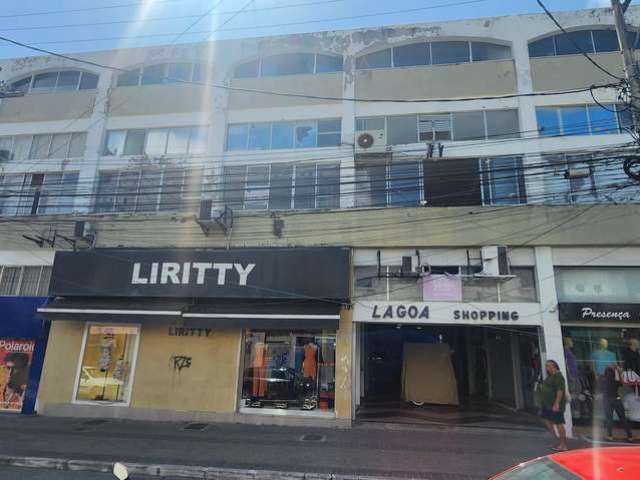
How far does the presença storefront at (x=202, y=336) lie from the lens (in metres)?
11.3

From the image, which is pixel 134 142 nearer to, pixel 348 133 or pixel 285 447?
pixel 348 133

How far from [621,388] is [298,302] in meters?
8.61

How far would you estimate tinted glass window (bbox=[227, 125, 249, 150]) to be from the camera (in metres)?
14.0

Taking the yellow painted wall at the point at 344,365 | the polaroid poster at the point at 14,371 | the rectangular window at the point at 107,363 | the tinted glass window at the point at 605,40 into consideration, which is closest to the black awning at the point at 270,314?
the yellow painted wall at the point at 344,365

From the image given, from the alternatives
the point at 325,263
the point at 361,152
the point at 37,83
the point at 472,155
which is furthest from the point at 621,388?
the point at 37,83

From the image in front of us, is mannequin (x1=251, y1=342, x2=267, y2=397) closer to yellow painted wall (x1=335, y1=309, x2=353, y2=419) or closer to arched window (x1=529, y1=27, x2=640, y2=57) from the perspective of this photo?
yellow painted wall (x1=335, y1=309, x2=353, y2=419)

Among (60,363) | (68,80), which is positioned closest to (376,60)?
(68,80)

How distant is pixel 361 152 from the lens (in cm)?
1294

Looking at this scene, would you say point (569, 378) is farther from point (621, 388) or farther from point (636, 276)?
point (636, 276)

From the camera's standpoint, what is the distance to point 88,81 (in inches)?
625

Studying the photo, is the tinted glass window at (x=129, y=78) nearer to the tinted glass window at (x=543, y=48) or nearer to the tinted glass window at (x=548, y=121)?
the tinted glass window at (x=543, y=48)

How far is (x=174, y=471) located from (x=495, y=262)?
29.3 feet

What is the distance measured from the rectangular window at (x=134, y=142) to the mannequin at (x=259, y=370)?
8.06 metres

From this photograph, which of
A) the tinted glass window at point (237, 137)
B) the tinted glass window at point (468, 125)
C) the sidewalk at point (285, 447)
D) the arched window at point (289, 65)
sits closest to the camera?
the sidewalk at point (285, 447)
